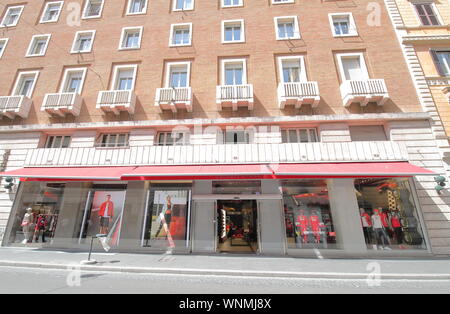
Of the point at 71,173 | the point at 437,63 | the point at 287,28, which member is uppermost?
the point at 287,28

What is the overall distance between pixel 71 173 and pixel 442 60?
21.1 m

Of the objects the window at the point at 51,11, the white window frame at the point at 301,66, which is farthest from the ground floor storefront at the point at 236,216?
the window at the point at 51,11

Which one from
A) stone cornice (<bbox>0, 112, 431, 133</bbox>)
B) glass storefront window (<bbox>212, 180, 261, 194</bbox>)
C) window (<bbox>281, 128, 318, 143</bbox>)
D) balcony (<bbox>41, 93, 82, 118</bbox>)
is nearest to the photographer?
glass storefront window (<bbox>212, 180, 261, 194</bbox>)

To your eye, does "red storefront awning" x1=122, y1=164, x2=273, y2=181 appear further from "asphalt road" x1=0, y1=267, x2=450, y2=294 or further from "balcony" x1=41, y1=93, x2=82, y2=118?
"balcony" x1=41, y1=93, x2=82, y2=118

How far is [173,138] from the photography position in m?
11.4

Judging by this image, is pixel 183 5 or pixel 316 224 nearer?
pixel 316 224

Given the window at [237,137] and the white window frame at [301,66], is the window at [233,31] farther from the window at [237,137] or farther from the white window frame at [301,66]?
the window at [237,137]

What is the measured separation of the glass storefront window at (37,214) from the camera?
10501 mm

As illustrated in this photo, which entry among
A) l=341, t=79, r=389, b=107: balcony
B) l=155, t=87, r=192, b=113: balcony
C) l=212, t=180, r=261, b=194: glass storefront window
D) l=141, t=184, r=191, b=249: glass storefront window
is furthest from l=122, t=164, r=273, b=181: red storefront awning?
l=341, t=79, r=389, b=107: balcony

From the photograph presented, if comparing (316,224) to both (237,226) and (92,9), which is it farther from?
(92,9)

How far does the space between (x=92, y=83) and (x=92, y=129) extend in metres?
3.43

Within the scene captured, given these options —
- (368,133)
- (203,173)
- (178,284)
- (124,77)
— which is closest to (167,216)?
(203,173)

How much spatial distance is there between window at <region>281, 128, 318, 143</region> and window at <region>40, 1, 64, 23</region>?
1942 cm

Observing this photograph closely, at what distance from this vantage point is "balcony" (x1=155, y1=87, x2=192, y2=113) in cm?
1129
